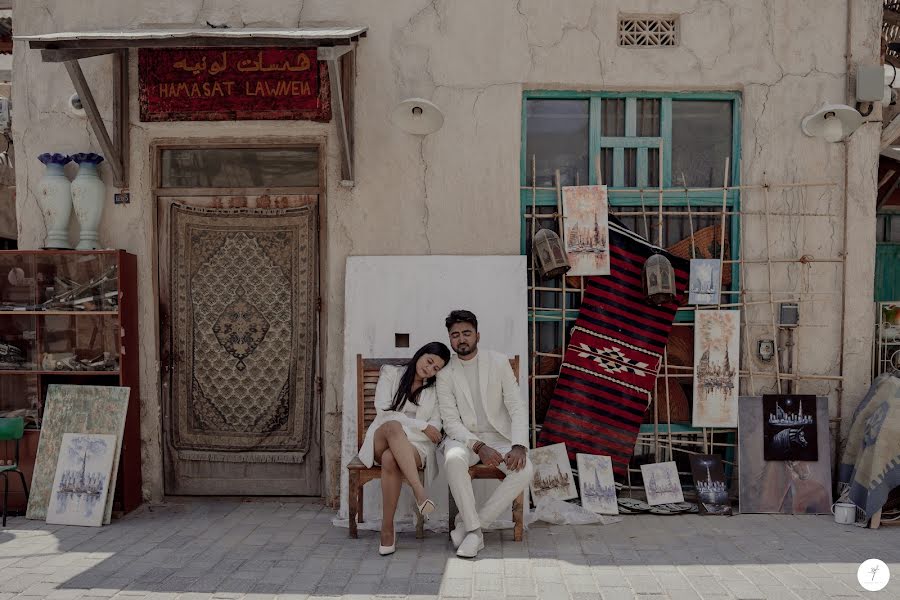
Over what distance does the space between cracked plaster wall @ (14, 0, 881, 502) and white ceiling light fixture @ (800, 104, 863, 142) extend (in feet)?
0.86

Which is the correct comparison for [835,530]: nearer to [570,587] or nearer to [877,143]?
[570,587]

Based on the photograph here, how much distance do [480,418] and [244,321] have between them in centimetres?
199

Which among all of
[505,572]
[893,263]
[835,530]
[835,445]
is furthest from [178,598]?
[893,263]

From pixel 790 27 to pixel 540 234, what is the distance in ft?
7.89

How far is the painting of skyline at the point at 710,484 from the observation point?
5141 millimetres

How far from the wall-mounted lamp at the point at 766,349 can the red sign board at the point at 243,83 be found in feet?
11.8

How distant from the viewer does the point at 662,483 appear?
5.28 metres

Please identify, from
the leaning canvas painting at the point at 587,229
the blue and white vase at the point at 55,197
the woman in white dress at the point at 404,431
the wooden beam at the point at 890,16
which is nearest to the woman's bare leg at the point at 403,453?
the woman in white dress at the point at 404,431

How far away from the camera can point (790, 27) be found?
5.35 metres

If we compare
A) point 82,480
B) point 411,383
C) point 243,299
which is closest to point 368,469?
point 411,383

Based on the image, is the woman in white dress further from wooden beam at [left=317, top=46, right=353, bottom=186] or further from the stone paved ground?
wooden beam at [left=317, top=46, right=353, bottom=186]

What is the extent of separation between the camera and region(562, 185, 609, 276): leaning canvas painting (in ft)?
17.6

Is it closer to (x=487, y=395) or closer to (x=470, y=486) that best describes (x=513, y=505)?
(x=470, y=486)

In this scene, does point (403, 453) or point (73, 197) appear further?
point (73, 197)
